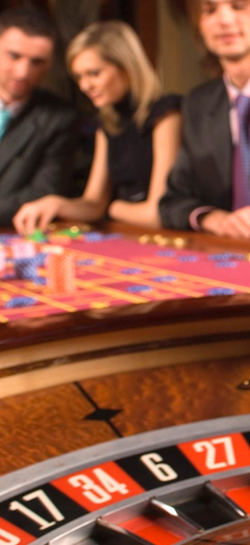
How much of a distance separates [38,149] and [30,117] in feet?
0.68

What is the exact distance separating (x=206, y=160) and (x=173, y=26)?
10.2 feet

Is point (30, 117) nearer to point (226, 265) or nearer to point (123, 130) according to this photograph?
point (123, 130)

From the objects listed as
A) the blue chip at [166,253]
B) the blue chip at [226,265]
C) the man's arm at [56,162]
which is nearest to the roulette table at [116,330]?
the blue chip at [226,265]

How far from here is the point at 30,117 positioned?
4816 millimetres

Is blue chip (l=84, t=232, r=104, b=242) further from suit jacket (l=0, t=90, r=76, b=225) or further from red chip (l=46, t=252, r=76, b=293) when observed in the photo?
suit jacket (l=0, t=90, r=76, b=225)

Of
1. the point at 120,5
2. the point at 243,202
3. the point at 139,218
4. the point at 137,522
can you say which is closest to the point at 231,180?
the point at 243,202

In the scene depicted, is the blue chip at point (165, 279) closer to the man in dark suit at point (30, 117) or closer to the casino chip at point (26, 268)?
the casino chip at point (26, 268)

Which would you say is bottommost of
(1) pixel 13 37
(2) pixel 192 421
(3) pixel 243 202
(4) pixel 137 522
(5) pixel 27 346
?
(4) pixel 137 522

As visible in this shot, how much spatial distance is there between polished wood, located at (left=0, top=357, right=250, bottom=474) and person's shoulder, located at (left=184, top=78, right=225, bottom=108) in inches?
105

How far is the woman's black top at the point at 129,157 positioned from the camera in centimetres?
441

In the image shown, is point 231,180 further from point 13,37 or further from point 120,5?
point 120,5

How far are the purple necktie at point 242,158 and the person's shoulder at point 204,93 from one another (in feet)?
0.68

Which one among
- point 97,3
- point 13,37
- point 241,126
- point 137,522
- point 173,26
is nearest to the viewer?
point 137,522

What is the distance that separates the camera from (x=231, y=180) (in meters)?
3.60
